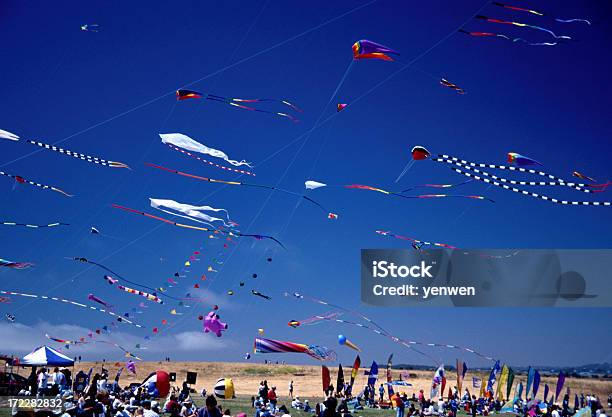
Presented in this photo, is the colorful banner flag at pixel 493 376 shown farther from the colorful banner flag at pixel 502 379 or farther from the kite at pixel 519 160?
the kite at pixel 519 160

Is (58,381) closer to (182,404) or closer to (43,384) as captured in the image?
(43,384)

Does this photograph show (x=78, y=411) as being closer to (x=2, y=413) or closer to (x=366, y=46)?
(x=2, y=413)

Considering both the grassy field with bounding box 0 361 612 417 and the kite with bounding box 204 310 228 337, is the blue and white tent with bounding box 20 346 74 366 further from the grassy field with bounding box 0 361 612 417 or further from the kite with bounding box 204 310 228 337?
the grassy field with bounding box 0 361 612 417

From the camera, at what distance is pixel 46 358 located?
2353 cm

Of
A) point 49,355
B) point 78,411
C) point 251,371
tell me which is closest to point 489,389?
point 49,355

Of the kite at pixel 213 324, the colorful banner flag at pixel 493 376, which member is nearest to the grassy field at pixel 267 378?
the colorful banner flag at pixel 493 376

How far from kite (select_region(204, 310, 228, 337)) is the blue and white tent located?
18.6ft

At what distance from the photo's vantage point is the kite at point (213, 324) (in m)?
23.8

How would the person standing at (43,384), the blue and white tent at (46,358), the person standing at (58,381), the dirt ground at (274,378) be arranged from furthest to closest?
1. the dirt ground at (274,378)
2. the blue and white tent at (46,358)
3. the person standing at (43,384)
4. the person standing at (58,381)

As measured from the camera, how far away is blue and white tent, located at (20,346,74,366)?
23431mm

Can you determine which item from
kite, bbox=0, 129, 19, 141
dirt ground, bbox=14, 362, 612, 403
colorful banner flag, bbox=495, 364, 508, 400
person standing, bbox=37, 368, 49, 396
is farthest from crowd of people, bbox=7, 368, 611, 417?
dirt ground, bbox=14, 362, 612, 403

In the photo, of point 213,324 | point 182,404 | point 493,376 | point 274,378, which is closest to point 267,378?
point 274,378

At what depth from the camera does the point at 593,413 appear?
19500 mm

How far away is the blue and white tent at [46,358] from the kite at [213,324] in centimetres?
566
